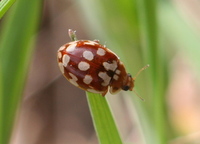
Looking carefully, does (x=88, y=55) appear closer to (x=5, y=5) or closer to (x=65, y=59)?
(x=65, y=59)

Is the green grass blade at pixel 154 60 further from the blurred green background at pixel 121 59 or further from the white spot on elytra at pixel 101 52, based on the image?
the white spot on elytra at pixel 101 52

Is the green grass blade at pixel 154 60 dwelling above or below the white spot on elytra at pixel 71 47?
below

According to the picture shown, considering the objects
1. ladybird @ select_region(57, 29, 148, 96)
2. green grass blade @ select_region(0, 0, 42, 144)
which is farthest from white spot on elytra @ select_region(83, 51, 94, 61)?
green grass blade @ select_region(0, 0, 42, 144)

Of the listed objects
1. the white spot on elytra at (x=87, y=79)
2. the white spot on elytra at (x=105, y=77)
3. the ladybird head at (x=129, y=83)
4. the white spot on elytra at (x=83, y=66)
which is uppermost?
the white spot on elytra at (x=83, y=66)

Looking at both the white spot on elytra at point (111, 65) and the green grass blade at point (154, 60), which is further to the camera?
the white spot on elytra at point (111, 65)

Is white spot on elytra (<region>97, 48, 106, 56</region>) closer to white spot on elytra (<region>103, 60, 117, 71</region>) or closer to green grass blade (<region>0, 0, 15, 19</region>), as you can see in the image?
white spot on elytra (<region>103, 60, 117, 71</region>)

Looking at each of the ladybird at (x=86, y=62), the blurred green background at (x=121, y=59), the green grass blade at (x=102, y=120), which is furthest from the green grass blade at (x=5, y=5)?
the ladybird at (x=86, y=62)

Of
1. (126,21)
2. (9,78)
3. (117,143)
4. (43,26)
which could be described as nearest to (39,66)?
(43,26)

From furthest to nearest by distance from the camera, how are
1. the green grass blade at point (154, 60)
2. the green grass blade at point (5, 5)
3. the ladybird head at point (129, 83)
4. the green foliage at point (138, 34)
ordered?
the ladybird head at point (129, 83), the green foliage at point (138, 34), the green grass blade at point (154, 60), the green grass blade at point (5, 5)

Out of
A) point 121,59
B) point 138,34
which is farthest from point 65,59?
point 138,34
